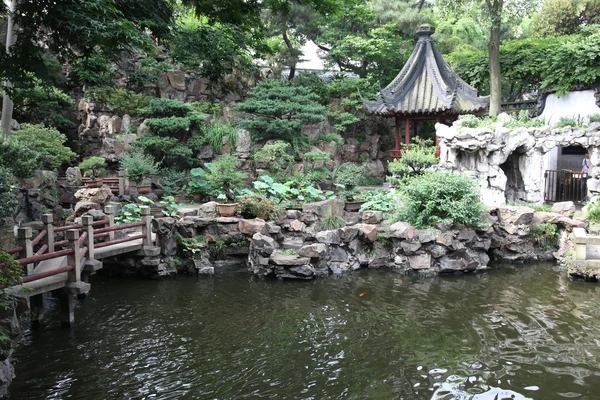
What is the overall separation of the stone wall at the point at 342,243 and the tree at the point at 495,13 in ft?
23.9

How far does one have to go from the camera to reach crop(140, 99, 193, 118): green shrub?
1620 cm

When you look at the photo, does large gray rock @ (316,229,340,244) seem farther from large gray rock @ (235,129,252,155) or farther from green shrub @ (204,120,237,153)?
green shrub @ (204,120,237,153)

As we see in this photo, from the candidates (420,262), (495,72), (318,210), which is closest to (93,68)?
(318,210)

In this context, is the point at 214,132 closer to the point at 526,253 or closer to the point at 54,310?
the point at 54,310

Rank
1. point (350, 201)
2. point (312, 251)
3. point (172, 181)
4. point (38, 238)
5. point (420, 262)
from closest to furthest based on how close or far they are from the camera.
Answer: point (38, 238) < point (312, 251) < point (420, 262) < point (350, 201) < point (172, 181)

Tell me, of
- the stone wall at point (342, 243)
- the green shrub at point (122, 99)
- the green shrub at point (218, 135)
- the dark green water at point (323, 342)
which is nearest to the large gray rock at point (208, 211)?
the stone wall at point (342, 243)

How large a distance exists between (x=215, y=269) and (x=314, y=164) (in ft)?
24.1

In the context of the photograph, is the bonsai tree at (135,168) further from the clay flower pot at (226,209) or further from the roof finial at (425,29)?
the roof finial at (425,29)

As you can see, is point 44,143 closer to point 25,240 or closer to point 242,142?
point 242,142

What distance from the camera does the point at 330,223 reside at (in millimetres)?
12656

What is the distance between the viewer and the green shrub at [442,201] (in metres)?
12.0

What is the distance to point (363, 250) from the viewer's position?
12.5 metres

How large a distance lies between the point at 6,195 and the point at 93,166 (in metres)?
5.55

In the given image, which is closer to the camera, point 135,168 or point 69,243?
point 69,243
